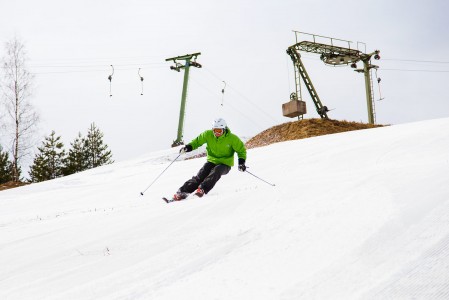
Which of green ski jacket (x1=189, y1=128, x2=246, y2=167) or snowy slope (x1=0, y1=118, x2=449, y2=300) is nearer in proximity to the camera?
snowy slope (x1=0, y1=118, x2=449, y2=300)

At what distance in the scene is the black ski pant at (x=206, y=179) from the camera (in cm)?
616

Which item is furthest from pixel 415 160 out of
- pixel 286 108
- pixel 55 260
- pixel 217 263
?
pixel 286 108

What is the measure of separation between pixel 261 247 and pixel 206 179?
3.45 m

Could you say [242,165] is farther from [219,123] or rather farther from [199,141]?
[199,141]

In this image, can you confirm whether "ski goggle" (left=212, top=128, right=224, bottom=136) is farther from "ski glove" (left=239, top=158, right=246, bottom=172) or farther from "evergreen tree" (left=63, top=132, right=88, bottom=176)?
"evergreen tree" (left=63, top=132, right=88, bottom=176)

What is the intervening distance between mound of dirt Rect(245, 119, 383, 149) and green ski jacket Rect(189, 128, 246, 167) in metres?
8.77

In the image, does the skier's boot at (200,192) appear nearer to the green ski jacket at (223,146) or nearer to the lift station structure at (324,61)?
the green ski jacket at (223,146)

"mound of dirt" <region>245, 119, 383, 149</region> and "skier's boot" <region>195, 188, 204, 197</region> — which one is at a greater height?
"mound of dirt" <region>245, 119, 383, 149</region>

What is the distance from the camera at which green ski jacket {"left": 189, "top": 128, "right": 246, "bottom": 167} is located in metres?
6.76

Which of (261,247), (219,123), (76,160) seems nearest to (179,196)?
(219,123)

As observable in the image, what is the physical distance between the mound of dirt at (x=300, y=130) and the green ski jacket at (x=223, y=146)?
8773mm

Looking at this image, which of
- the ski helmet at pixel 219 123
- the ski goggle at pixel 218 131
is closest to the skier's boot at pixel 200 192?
the ski goggle at pixel 218 131

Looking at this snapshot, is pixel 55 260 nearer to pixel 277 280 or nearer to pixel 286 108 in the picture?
pixel 277 280

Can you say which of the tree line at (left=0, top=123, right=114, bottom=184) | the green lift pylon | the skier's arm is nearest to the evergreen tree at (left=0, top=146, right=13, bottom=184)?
the tree line at (left=0, top=123, right=114, bottom=184)
